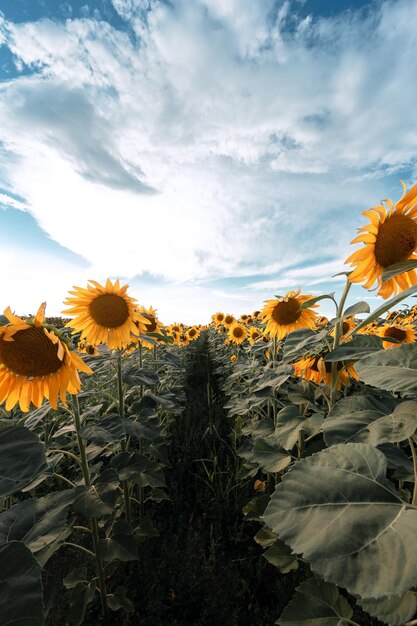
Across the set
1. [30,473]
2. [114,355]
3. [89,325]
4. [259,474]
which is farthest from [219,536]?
[30,473]

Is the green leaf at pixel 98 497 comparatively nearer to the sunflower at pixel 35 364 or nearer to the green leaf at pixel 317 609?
the sunflower at pixel 35 364

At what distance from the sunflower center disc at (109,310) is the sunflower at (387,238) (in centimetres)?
177

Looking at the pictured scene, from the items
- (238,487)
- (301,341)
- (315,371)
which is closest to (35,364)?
(301,341)

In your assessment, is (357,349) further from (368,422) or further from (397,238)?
(397,238)

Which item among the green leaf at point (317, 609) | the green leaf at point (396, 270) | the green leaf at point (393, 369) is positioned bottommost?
the green leaf at point (317, 609)

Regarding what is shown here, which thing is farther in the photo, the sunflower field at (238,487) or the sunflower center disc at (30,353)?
the sunflower center disc at (30,353)

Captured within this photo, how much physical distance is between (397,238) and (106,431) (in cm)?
177

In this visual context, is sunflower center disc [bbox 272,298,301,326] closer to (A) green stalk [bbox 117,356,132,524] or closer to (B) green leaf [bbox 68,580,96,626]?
(A) green stalk [bbox 117,356,132,524]

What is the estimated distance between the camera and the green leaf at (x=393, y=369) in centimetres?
84

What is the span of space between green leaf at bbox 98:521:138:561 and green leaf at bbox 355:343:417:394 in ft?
5.75

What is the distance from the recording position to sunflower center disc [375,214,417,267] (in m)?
1.50

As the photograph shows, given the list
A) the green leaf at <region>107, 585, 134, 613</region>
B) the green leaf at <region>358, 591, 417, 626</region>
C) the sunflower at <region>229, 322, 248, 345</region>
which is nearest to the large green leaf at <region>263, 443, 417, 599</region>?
the green leaf at <region>358, 591, 417, 626</region>

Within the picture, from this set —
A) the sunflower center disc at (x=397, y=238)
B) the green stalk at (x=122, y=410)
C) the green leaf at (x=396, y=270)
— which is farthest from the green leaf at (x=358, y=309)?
the green stalk at (x=122, y=410)

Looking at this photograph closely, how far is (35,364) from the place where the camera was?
171cm
